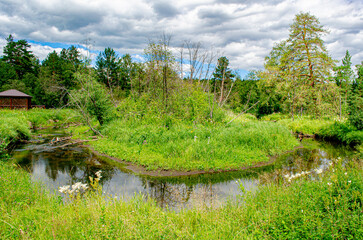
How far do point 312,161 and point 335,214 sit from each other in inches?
328

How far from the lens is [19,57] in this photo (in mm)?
48844

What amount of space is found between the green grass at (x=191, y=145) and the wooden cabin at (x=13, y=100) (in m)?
22.3

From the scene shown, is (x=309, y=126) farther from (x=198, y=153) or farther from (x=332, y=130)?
(x=198, y=153)

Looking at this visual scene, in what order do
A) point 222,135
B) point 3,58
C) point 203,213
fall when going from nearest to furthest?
point 203,213 < point 222,135 < point 3,58

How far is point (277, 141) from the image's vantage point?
519 inches

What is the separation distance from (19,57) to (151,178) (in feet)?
184

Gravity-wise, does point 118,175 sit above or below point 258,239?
below

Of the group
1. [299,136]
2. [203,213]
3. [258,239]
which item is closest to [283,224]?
[258,239]

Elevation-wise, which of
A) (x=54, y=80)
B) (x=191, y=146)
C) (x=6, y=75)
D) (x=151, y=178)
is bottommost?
(x=151, y=178)

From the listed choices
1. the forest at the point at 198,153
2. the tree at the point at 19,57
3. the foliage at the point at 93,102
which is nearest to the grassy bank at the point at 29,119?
the forest at the point at 198,153

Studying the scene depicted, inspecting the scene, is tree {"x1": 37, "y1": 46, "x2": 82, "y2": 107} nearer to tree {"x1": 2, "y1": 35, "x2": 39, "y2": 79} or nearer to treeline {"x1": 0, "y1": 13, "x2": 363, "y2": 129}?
treeline {"x1": 0, "y1": 13, "x2": 363, "y2": 129}

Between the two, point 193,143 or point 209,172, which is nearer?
point 209,172

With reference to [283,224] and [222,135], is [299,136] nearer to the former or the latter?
[222,135]

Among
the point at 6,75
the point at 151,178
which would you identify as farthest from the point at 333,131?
the point at 6,75
